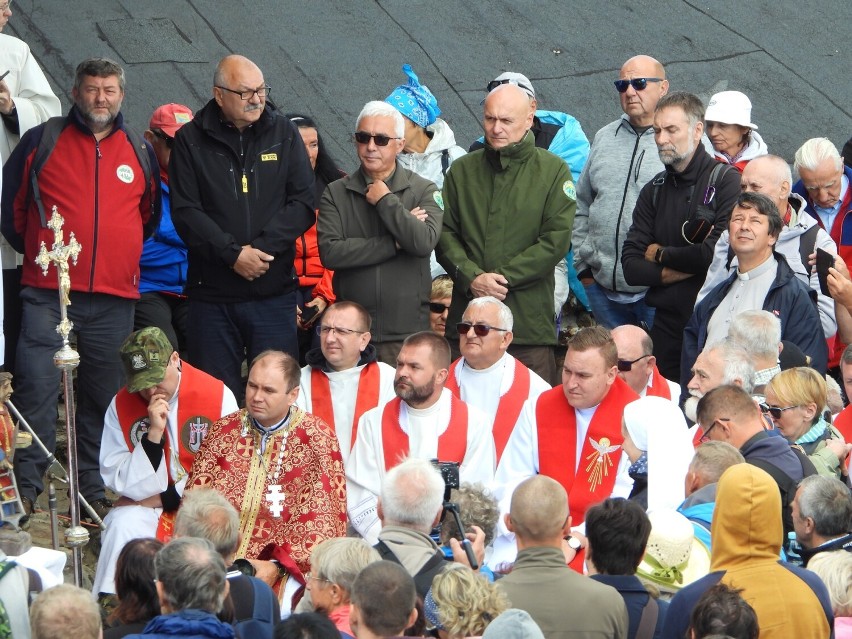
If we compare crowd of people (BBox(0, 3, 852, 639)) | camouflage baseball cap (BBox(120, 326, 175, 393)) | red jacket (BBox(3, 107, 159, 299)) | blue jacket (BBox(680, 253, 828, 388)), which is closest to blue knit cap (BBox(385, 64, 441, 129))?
crowd of people (BBox(0, 3, 852, 639))

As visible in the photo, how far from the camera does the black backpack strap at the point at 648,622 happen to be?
522 centimetres

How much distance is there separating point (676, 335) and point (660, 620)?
12.7 ft

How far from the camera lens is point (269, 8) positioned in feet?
40.7

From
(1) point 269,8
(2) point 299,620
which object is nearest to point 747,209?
(2) point 299,620

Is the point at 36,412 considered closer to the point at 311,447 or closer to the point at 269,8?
the point at 311,447

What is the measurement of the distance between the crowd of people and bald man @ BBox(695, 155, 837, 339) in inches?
0.7

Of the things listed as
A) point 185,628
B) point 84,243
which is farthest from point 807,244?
point 185,628

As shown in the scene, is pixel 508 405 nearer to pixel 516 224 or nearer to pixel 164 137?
pixel 516 224

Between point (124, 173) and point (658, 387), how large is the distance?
3.14 metres

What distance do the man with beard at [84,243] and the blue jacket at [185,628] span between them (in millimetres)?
3548

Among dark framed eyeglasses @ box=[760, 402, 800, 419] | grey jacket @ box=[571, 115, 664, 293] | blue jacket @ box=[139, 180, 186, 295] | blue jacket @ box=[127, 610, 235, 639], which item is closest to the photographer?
blue jacket @ box=[127, 610, 235, 639]

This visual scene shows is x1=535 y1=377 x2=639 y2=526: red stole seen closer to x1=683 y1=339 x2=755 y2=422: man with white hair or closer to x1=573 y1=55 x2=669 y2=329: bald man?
x1=683 y1=339 x2=755 y2=422: man with white hair

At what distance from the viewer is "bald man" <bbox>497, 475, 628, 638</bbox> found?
507cm

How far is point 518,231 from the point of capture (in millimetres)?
8766
